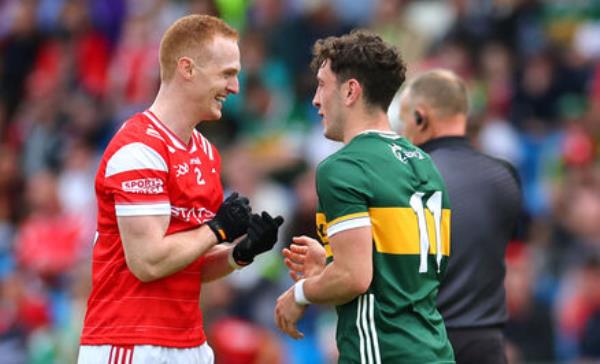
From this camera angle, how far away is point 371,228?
5297 mm

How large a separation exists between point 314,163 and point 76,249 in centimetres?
261

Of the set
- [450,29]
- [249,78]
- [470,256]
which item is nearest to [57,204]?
[249,78]

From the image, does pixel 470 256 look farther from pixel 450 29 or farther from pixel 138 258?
→ pixel 450 29

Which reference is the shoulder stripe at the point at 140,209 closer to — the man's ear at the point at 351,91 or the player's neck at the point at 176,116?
the player's neck at the point at 176,116

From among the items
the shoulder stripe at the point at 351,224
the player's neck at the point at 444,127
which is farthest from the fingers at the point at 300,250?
the player's neck at the point at 444,127

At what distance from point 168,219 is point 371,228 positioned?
0.91 metres

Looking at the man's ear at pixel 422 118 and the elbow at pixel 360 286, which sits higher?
the man's ear at pixel 422 118

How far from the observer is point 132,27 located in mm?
14617

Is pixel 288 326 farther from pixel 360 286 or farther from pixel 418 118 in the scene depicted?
pixel 418 118

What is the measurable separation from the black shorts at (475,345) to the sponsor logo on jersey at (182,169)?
170cm

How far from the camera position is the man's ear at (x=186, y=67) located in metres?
5.84

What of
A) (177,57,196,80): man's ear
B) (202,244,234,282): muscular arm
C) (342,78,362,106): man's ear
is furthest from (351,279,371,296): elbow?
(177,57,196,80): man's ear

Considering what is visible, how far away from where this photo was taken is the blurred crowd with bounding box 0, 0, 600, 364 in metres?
10.4

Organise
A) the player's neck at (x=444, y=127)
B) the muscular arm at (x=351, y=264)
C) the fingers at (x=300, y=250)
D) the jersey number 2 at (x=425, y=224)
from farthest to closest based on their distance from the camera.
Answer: the player's neck at (x=444, y=127) → the fingers at (x=300, y=250) → the jersey number 2 at (x=425, y=224) → the muscular arm at (x=351, y=264)
